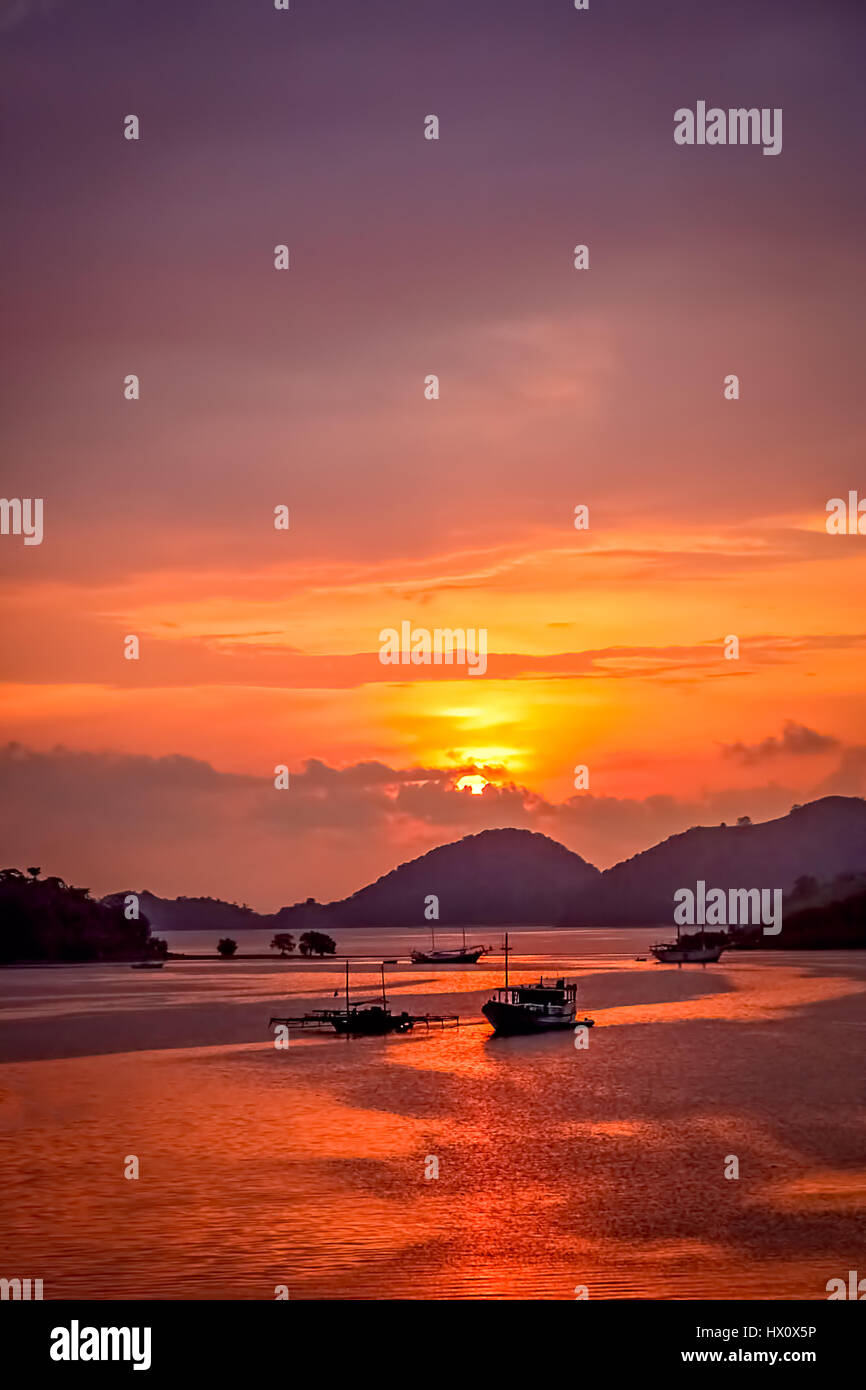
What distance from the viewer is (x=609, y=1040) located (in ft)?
331

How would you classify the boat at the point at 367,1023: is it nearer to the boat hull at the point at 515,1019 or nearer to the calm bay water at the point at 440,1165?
the calm bay water at the point at 440,1165

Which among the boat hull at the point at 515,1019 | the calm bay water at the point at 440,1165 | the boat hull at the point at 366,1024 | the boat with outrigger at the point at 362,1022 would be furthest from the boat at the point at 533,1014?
the boat hull at the point at 366,1024

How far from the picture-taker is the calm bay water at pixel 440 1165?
33.7 m

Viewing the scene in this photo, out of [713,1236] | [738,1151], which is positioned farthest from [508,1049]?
[713,1236]

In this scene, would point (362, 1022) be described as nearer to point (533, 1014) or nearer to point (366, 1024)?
point (366, 1024)

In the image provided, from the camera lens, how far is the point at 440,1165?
48969 millimetres

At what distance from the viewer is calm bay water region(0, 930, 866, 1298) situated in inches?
1328

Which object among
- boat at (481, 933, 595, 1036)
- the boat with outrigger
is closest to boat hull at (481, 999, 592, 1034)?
boat at (481, 933, 595, 1036)

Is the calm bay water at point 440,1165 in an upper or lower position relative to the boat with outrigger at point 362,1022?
upper

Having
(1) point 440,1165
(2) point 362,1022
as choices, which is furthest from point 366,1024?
(1) point 440,1165

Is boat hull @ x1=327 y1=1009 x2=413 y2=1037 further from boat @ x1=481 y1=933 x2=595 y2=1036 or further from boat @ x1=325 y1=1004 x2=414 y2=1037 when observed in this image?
boat @ x1=481 y1=933 x2=595 y2=1036

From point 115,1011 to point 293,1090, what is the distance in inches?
2601
